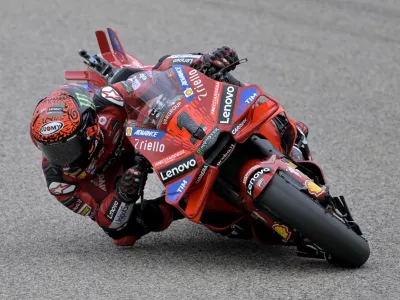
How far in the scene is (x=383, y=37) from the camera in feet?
36.1

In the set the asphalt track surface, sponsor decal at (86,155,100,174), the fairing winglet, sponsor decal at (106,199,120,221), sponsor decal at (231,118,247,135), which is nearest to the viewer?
sponsor decal at (231,118,247,135)

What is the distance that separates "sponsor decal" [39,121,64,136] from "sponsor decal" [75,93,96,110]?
243 mm

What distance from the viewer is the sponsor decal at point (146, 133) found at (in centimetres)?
529

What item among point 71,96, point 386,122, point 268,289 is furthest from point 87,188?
point 386,122

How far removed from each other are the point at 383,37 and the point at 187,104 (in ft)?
20.5

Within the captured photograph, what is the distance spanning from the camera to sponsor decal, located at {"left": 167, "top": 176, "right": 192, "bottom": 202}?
5055 mm

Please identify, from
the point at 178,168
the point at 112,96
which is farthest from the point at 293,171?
the point at 112,96

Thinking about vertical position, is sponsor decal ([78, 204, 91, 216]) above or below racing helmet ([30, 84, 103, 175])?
below

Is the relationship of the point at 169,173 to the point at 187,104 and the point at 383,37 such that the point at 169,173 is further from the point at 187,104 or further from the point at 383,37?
the point at 383,37

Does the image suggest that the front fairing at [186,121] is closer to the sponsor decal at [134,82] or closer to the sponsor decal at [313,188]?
the sponsor decal at [134,82]

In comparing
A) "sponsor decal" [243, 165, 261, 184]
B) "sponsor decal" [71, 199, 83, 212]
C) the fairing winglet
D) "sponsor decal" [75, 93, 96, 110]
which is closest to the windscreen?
"sponsor decal" [75, 93, 96, 110]

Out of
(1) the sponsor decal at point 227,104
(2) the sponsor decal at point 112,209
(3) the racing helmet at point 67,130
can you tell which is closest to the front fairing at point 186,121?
(1) the sponsor decal at point 227,104

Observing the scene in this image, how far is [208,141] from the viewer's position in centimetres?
505

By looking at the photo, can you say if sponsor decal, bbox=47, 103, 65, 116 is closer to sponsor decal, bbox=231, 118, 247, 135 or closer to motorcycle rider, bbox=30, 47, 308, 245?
motorcycle rider, bbox=30, 47, 308, 245
